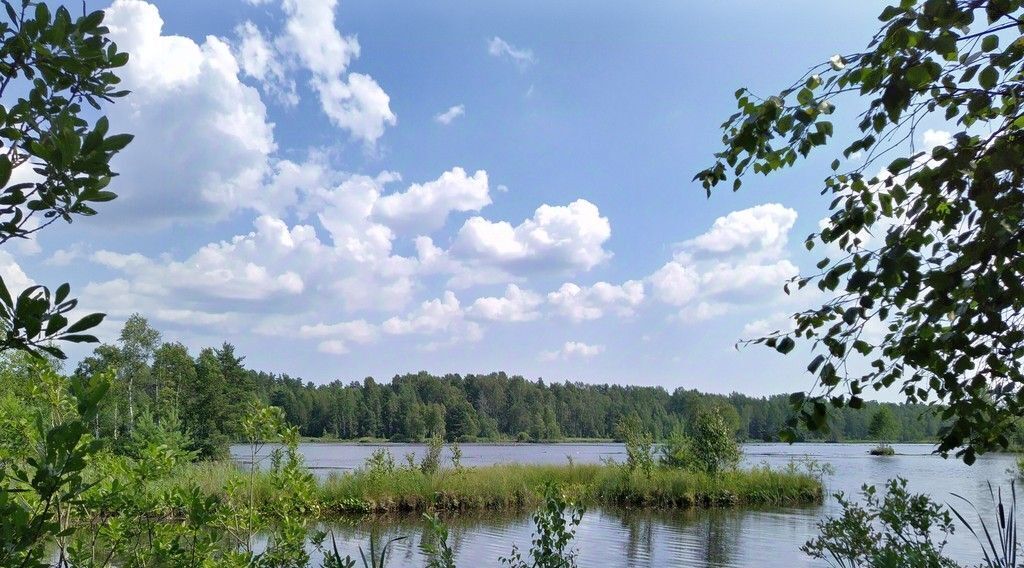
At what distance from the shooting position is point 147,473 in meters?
3.99

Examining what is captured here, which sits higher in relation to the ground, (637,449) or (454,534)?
(637,449)

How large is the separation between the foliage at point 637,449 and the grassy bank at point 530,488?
0.41 metres

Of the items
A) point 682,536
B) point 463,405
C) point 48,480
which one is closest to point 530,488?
point 682,536

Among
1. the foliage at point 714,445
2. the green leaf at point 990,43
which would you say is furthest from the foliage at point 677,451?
the green leaf at point 990,43

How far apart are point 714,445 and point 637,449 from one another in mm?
2399

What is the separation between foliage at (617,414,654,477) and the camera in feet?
74.1


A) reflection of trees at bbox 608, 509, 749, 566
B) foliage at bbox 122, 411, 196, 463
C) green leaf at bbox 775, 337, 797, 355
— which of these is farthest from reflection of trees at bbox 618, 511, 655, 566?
green leaf at bbox 775, 337, 797, 355

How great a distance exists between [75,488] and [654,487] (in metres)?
21.5

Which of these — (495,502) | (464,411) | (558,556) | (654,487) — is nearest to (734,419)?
(654,487)

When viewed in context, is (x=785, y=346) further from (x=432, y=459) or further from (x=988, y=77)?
(x=432, y=459)

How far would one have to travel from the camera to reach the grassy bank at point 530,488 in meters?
19.0

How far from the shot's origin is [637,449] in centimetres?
2306

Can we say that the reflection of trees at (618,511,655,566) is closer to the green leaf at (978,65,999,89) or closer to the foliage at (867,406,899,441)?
the foliage at (867,406,899,441)

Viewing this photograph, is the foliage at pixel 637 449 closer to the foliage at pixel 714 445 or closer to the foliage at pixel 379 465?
the foliage at pixel 714 445
